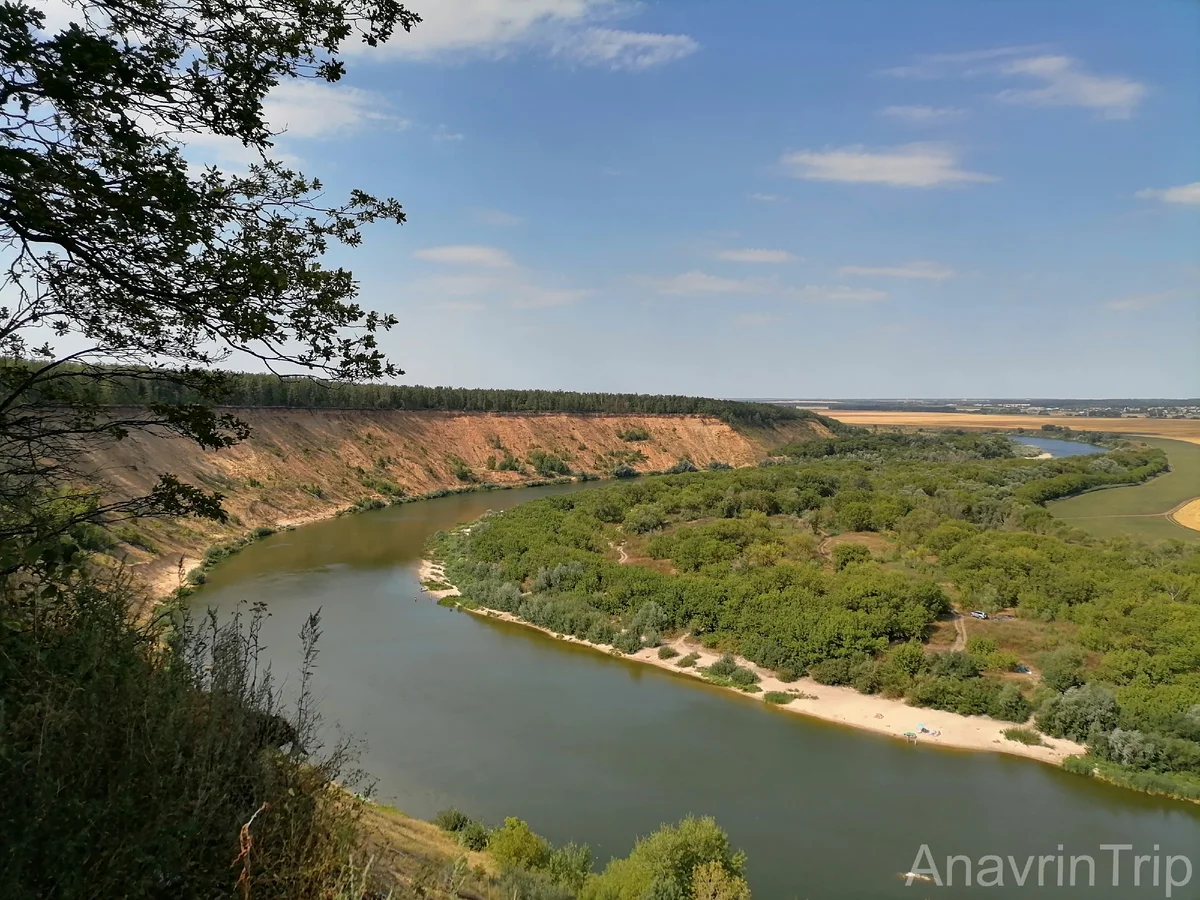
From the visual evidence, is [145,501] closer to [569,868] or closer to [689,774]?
[569,868]

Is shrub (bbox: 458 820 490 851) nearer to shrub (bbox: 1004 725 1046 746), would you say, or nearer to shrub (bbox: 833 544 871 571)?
shrub (bbox: 1004 725 1046 746)

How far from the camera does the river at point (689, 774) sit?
1266 cm

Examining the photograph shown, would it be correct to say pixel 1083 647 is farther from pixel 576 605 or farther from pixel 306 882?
pixel 306 882

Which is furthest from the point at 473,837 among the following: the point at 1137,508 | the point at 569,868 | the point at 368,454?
the point at 1137,508

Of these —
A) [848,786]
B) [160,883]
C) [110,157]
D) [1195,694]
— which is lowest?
[848,786]

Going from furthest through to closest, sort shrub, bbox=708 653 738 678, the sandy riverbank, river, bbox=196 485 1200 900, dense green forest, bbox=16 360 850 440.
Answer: dense green forest, bbox=16 360 850 440 → shrub, bbox=708 653 738 678 → the sandy riverbank → river, bbox=196 485 1200 900

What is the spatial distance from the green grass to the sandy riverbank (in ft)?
74.4

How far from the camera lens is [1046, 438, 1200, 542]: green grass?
117 feet

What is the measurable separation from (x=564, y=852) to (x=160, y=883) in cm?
841

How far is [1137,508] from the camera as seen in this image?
42.7m

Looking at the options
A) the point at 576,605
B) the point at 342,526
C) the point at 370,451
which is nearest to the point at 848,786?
the point at 576,605

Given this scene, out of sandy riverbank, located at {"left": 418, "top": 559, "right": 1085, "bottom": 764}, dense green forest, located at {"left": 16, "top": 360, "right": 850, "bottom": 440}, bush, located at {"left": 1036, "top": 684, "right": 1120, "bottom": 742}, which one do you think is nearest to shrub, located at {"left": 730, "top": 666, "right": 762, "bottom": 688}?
sandy riverbank, located at {"left": 418, "top": 559, "right": 1085, "bottom": 764}

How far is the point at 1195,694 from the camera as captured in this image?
1706cm

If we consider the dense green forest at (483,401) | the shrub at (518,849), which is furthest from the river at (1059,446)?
the shrub at (518,849)
